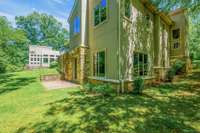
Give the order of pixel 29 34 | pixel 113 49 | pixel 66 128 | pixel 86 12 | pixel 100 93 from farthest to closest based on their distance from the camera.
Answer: pixel 29 34 → pixel 86 12 → pixel 113 49 → pixel 100 93 → pixel 66 128

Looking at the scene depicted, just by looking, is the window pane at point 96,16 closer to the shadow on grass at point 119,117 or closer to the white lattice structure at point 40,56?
the shadow on grass at point 119,117

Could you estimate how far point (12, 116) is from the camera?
5.19 m

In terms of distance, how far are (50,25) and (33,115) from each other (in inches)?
2436

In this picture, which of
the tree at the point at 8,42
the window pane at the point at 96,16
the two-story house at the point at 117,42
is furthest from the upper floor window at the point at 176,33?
the tree at the point at 8,42

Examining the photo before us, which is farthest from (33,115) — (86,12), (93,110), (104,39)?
(86,12)

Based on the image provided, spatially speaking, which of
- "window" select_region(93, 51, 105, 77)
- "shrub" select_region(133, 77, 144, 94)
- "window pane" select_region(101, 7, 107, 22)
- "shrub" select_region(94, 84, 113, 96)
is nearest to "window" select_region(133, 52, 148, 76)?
"shrub" select_region(133, 77, 144, 94)

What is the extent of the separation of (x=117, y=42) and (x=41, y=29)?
2307 inches

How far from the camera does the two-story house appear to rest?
357 inches

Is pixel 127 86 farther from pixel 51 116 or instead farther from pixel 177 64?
pixel 177 64

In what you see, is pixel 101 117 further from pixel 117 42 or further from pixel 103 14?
pixel 103 14

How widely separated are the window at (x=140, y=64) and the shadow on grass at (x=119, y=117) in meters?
4.19

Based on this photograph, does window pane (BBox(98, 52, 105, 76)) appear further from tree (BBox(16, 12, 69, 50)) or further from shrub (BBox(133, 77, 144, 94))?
tree (BBox(16, 12, 69, 50))

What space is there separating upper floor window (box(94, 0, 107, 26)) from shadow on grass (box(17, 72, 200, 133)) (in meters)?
6.73

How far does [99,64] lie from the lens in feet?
35.9
